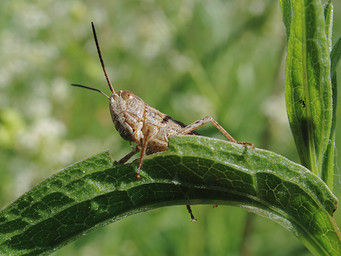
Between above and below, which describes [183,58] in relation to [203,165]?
above

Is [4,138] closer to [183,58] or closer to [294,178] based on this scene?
[183,58]

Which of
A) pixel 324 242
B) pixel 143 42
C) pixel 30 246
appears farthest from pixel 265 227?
pixel 30 246

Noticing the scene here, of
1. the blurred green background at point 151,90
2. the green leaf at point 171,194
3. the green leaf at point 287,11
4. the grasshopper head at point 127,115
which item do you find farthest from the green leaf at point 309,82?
the blurred green background at point 151,90

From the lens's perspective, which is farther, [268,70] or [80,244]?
[268,70]

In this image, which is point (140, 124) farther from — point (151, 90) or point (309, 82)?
point (151, 90)

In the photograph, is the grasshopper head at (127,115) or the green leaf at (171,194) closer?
the green leaf at (171,194)

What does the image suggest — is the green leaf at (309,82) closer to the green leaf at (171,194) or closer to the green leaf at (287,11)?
the green leaf at (287,11)
